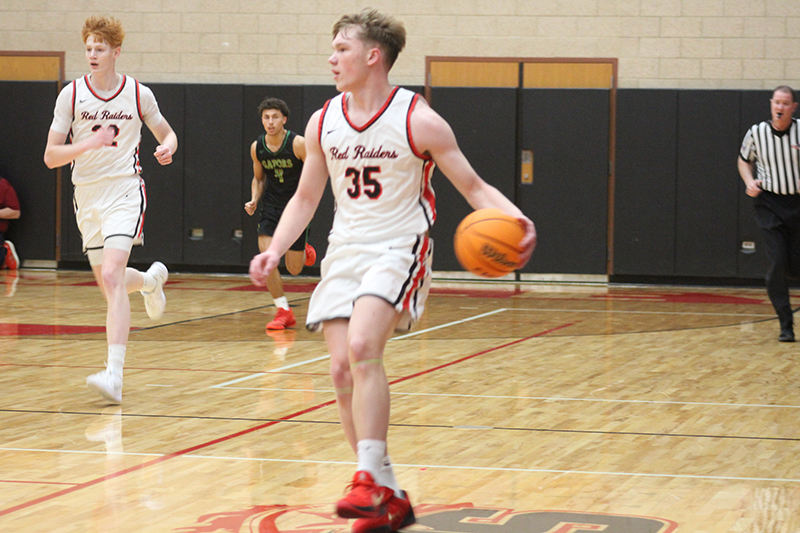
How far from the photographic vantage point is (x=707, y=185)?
1247 cm

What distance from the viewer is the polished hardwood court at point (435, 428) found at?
3.25 meters

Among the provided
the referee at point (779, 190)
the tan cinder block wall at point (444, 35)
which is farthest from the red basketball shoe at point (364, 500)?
the tan cinder block wall at point (444, 35)

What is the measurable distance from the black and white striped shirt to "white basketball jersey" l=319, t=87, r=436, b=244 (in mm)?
4731

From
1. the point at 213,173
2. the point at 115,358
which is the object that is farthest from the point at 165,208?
the point at 115,358

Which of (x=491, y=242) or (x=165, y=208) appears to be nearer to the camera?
(x=491, y=242)

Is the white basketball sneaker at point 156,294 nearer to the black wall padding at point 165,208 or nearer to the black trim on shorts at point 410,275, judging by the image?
the black trim on shorts at point 410,275

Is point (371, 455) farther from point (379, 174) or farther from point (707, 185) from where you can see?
point (707, 185)

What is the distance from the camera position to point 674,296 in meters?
11.3

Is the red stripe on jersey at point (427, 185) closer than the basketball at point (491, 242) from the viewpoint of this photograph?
No

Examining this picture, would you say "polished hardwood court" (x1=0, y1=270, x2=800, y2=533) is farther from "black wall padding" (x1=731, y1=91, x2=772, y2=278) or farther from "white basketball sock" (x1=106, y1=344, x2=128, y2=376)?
"black wall padding" (x1=731, y1=91, x2=772, y2=278)

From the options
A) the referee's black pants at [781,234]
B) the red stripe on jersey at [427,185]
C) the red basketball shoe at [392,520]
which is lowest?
the red basketball shoe at [392,520]

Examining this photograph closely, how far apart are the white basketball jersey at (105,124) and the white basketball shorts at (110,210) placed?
52 millimetres

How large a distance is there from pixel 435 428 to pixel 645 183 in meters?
8.70

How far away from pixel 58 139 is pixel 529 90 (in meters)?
8.31
